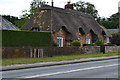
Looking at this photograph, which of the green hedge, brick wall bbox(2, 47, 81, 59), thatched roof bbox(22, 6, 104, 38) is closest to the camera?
brick wall bbox(2, 47, 81, 59)

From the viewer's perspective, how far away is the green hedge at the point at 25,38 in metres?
27.5

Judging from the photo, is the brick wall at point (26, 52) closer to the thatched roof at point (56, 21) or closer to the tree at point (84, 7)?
the thatched roof at point (56, 21)

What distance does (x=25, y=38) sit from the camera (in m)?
29.6

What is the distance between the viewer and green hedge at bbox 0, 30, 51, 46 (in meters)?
27.5

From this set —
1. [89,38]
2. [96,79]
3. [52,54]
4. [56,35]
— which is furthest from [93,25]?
[96,79]

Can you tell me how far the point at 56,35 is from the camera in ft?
134

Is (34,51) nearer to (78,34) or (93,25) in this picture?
(78,34)

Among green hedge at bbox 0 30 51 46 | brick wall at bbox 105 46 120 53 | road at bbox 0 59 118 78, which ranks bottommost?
road at bbox 0 59 118 78

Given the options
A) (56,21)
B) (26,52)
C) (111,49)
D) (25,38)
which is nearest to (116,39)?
(111,49)

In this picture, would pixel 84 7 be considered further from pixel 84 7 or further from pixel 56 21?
pixel 56 21

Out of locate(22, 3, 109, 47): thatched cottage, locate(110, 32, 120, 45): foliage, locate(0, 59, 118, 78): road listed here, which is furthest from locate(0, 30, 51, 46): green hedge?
locate(110, 32, 120, 45): foliage

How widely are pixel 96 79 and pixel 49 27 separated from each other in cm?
2947

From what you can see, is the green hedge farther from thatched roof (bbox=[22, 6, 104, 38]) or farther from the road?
the road

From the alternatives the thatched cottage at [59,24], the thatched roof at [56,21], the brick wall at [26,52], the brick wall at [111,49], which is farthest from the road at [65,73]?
the thatched roof at [56,21]
